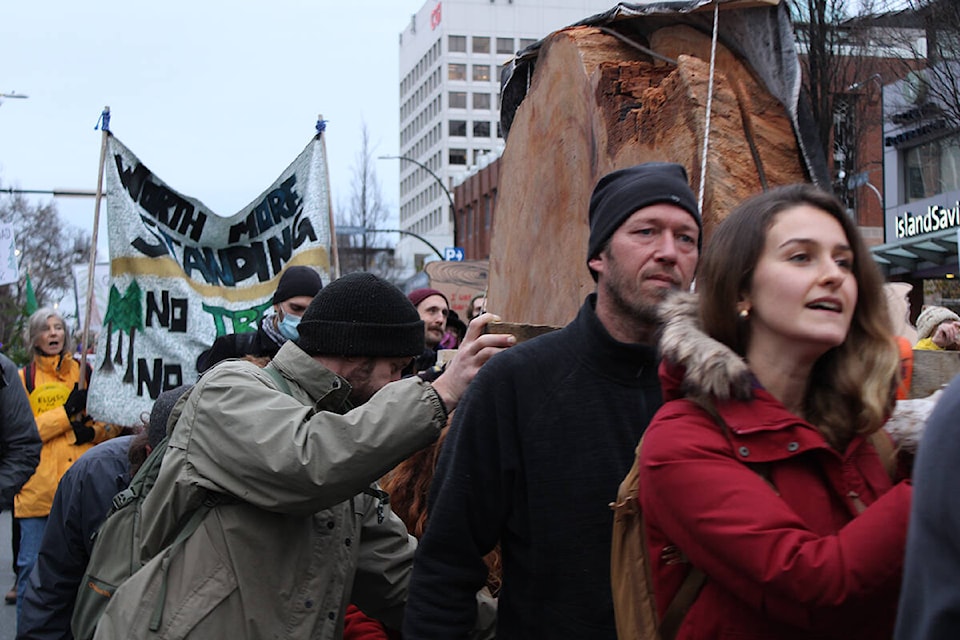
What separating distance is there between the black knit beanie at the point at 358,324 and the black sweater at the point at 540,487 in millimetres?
510

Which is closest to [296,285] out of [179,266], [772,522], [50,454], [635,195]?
[179,266]

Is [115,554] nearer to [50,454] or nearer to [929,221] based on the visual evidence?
[50,454]

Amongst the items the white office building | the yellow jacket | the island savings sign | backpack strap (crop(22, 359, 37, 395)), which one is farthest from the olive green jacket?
the white office building

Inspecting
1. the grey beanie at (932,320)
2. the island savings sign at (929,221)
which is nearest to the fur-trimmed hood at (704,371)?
the grey beanie at (932,320)

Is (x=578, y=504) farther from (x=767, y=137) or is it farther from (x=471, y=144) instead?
(x=471, y=144)

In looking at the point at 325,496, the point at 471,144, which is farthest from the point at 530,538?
the point at 471,144

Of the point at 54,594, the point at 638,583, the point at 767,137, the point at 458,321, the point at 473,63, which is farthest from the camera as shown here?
the point at 473,63

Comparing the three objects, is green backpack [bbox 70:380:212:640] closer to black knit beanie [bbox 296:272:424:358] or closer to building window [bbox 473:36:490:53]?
black knit beanie [bbox 296:272:424:358]

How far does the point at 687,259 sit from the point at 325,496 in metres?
1.08

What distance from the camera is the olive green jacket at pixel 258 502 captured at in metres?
2.59

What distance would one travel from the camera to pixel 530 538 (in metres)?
2.53

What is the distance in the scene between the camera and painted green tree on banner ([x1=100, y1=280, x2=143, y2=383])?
6.55 meters

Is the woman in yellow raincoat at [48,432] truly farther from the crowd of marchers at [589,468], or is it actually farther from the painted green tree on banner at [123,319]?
the crowd of marchers at [589,468]

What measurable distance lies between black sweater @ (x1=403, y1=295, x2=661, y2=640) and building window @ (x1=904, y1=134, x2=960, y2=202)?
67.5ft
